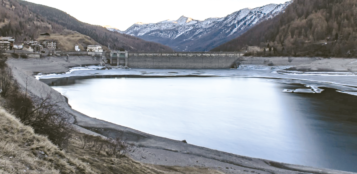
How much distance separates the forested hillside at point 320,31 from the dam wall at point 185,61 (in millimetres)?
12572

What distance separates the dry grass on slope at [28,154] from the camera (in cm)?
539

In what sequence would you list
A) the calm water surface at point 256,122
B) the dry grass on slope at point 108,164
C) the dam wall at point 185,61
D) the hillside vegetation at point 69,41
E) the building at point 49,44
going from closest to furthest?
the dry grass on slope at point 108,164 < the calm water surface at point 256,122 < the dam wall at point 185,61 < the building at point 49,44 < the hillside vegetation at point 69,41

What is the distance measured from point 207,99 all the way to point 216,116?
956 centimetres

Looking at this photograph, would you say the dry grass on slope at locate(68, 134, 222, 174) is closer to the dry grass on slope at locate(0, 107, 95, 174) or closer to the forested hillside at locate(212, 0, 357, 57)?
the dry grass on slope at locate(0, 107, 95, 174)

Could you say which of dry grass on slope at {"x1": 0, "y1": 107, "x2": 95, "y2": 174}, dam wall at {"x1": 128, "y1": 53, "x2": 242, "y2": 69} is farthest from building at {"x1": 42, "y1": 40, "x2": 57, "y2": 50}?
dry grass on slope at {"x1": 0, "y1": 107, "x2": 95, "y2": 174}

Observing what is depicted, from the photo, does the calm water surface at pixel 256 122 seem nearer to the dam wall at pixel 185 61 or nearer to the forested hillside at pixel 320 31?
the forested hillside at pixel 320 31

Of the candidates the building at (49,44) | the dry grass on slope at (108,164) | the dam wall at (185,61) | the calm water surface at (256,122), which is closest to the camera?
the dry grass on slope at (108,164)

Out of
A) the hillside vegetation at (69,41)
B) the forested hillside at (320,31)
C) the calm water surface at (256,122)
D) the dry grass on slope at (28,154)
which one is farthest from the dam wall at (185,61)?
the dry grass on slope at (28,154)

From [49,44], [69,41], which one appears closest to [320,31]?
[69,41]

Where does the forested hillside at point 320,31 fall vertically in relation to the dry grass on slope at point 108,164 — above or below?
above

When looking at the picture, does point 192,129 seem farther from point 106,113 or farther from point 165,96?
point 165,96

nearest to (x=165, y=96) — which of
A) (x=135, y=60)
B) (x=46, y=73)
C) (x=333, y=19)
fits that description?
(x=46, y=73)

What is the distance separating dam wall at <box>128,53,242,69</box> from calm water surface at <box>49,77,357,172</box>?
65899mm

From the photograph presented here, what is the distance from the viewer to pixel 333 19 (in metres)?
108
